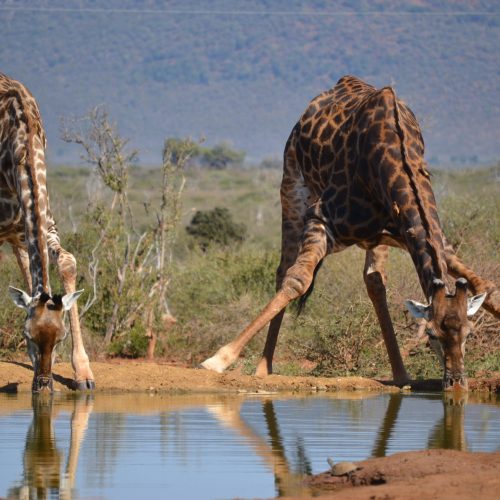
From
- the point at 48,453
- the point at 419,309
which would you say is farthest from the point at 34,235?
the point at 48,453

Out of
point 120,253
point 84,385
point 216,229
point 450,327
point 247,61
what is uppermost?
point 247,61

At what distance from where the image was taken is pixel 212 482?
7578mm

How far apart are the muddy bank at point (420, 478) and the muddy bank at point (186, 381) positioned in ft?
15.7

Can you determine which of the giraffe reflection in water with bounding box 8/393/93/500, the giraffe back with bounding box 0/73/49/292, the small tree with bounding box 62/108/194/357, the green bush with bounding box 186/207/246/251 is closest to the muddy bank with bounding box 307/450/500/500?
the giraffe reflection in water with bounding box 8/393/93/500

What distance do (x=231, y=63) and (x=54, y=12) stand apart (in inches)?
562

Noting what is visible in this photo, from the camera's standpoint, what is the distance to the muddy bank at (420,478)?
6.81 m

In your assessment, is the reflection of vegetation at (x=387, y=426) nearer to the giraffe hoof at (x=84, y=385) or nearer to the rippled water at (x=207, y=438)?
the rippled water at (x=207, y=438)

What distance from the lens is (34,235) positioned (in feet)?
39.7

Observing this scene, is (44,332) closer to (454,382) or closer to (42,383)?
(42,383)

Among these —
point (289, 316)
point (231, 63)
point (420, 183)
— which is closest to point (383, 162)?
point (420, 183)

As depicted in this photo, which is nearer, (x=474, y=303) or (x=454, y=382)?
(x=454, y=382)

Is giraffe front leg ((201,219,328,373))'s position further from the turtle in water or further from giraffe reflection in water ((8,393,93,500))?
the turtle in water

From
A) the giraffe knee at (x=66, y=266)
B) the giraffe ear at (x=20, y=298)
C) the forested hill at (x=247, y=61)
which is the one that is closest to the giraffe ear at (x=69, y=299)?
the giraffe ear at (x=20, y=298)

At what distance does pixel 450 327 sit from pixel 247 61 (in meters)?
93.2
